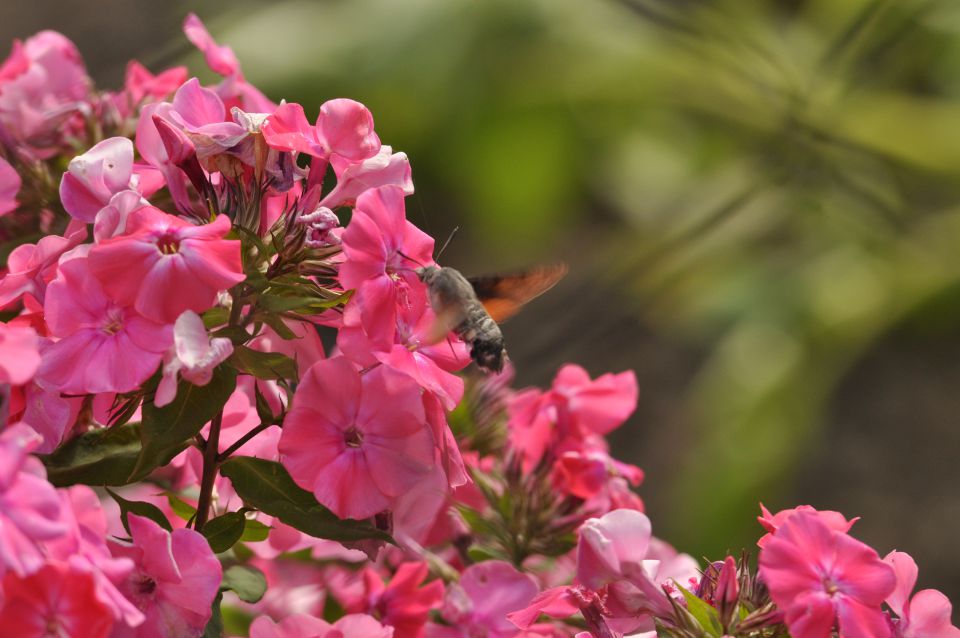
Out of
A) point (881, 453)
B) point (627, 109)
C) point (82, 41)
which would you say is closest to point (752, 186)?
point (627, 109)

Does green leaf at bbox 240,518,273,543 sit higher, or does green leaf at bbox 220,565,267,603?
green leaf at bbox 240,518,273,543

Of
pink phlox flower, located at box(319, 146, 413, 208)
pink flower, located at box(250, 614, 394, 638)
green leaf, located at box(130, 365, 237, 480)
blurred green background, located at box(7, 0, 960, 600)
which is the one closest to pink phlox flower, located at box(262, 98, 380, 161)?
pink phlox flower, located at box(319, 146, 413, 208)

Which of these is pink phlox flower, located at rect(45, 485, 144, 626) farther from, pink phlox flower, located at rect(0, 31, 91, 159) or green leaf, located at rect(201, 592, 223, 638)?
pink phlox flower, located at rect(0, 31, 91, 159)

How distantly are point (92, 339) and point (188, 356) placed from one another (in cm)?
5

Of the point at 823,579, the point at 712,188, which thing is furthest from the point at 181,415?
→ the point at 712,188

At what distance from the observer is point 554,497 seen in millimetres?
727

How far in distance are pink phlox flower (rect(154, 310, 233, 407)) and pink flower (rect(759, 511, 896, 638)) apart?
0.77 ft

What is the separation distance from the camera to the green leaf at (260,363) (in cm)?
51

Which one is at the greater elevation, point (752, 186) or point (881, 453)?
point (752, 186)

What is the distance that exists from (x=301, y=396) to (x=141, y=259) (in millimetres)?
85

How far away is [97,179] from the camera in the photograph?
0.51 m

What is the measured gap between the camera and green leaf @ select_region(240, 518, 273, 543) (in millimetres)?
581

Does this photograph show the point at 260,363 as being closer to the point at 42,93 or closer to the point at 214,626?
the point at 214,626

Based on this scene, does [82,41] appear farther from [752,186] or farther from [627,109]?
[752,186]
